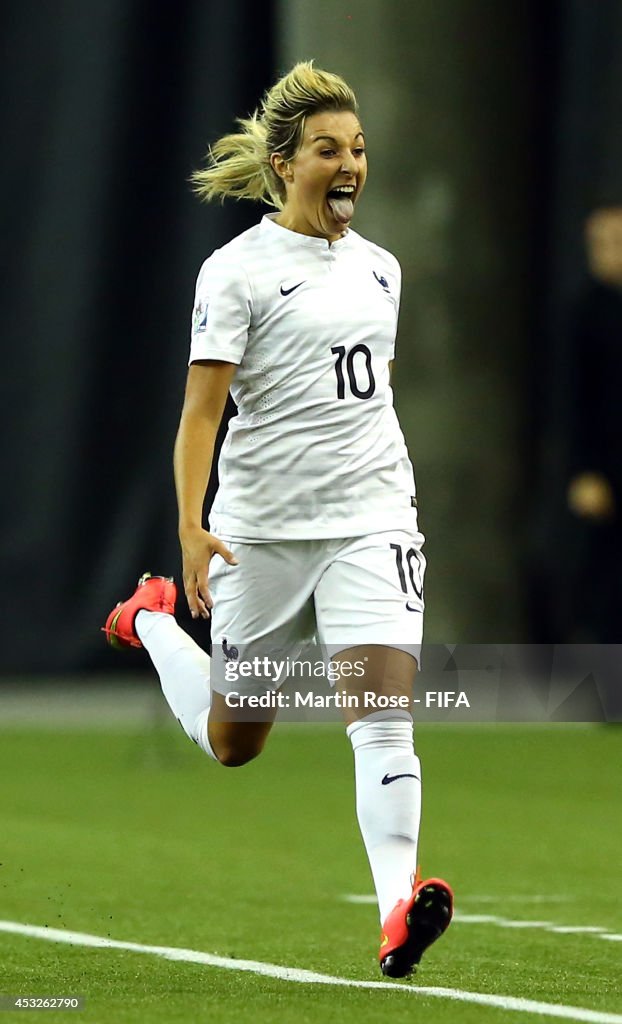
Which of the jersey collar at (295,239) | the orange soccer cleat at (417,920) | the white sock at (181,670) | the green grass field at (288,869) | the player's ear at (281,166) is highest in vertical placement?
the player's ear at (281,166)

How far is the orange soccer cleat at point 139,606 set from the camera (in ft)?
18.3

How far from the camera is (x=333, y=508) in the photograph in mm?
4754

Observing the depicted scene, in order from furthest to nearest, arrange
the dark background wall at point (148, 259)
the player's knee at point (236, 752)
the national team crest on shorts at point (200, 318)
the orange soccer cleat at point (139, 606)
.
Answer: the dark background wall at point (148, 259), the orange soccer cleat at point (139, 606), the player's knee at point (236, 752), the national team crest on shorts at point (200, 318)

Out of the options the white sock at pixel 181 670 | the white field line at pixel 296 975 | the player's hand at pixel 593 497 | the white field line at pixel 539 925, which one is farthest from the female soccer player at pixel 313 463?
the player's hand at pixel 593 497

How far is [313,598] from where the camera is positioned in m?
4.82

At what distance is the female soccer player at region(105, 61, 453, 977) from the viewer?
4605mm

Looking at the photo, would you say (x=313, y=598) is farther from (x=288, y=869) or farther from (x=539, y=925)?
(x=288, y=869)

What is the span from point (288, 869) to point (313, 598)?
7.12 feet

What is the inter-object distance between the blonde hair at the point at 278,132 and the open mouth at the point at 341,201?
14 cm

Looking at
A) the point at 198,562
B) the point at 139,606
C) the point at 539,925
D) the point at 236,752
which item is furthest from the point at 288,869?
the point at 198,562

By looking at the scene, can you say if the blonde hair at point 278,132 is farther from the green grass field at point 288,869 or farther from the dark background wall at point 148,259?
the dark background wall at point 148,259

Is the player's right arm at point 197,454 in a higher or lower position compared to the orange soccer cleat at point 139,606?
higher

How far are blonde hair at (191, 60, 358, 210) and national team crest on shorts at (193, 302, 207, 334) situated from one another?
42 centimetres

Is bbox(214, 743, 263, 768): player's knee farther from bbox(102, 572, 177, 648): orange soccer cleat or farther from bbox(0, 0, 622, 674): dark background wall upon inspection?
bbox(0, 0, 622, 674): dark background wall
